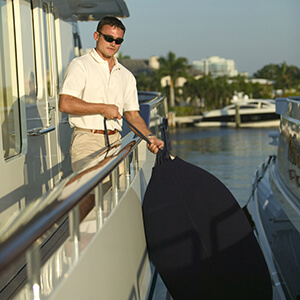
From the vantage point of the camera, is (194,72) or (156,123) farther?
(194,72)

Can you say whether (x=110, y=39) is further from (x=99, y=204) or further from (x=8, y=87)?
(x=99, y=204)

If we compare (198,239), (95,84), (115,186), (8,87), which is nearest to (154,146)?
(95,84)

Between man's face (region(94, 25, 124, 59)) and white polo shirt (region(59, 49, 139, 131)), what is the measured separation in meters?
0.05

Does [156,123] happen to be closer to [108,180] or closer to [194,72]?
[108,180]

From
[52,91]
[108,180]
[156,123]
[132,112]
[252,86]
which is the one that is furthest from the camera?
[252,86]

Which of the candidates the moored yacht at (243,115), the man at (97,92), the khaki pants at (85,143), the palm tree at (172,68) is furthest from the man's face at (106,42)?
the palm tree at (172,68)

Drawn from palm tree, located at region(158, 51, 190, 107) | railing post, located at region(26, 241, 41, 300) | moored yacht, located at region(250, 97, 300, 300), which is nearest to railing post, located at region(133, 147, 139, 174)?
railing post, located at region(26, 241, 41, 300)

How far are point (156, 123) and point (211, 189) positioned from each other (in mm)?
3208

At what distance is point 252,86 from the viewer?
383 feet

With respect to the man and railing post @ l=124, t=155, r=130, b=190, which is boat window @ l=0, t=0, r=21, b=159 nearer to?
the man

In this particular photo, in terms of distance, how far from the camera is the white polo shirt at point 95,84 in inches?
160

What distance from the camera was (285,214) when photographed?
8938 mm

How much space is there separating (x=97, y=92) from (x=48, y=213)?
239 centimetres

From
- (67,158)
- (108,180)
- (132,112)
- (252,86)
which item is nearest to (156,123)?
(67,158)
